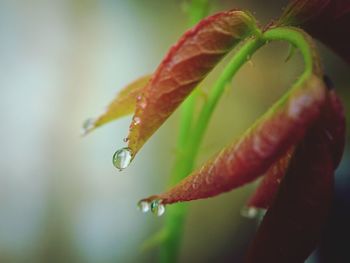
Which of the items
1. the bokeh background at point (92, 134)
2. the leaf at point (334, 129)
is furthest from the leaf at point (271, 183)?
the bokeh background at point (92, 134)

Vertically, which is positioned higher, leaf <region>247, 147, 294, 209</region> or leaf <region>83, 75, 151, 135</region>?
leaf <region>83, 75, 151, 135</region>

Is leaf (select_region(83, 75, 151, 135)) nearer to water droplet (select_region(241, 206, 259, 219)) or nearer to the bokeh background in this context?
water droplet (select_region(241, 206, 259, 219))

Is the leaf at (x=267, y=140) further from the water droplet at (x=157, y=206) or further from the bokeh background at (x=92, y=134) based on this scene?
the bokeh background at (x=92, y=134)

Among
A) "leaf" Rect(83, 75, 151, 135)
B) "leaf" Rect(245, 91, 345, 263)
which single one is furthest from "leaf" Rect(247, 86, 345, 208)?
"leaf" Rect(83, 75, 151, 135)

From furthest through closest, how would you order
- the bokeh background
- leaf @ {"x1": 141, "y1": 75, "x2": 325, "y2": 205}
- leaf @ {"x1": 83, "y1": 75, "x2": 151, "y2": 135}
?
the bokeh background → leaf @ {"x1": 83, "y1": 75, "x2": 151, "y2": 135} → leaf @ {"x1": 141, "y1": 75, "x2": 325, "y2": 205}

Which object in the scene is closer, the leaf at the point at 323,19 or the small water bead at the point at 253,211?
the leaf at the point at 323,19

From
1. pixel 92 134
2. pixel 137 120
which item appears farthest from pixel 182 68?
pixel 92 134
